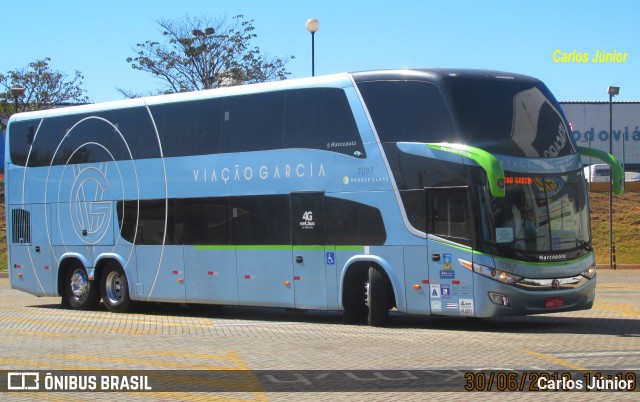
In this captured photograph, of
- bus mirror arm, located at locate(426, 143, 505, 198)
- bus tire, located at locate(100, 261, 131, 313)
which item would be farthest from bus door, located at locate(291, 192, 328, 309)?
Answer: bus tire, located at locate(100, 261, 131, 313)

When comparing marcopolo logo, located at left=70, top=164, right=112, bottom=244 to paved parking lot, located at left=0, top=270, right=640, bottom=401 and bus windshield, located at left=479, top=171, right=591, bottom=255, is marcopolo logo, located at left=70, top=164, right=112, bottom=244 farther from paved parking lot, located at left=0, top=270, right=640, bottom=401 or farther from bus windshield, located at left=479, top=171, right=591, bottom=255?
bus windshield, located at left=479, top=171, right=591, bottom=255

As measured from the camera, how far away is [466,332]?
52.5 feet

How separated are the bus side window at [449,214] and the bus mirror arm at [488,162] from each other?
60 centimetres

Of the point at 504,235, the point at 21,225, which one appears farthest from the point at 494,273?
the point at 21,225

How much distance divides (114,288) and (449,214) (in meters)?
9.23

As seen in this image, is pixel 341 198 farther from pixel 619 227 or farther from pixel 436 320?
pixel 619 227

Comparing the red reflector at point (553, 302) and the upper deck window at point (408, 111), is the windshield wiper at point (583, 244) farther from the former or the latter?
the upper deck window at point (408, 111)

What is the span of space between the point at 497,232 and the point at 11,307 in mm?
13176

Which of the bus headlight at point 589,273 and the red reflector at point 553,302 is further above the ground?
the bus headlight at point 589,273

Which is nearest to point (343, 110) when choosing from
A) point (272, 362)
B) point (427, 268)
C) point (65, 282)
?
point (427, 268)

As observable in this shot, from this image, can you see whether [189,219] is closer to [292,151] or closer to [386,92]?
[292,151]

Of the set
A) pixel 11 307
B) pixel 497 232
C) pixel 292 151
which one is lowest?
pixel 11 307

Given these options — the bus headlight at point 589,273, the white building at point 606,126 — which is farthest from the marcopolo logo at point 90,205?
the white building at point 606,126

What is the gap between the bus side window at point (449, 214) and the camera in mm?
15938
